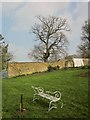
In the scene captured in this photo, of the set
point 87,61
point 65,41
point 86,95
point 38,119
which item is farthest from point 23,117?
point 65,41

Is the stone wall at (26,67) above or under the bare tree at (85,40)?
under

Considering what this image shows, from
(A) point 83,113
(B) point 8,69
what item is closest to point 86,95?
(A) point 83,113

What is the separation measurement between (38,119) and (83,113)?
62.0 inches

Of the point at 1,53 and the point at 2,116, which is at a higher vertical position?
the point at 1,53

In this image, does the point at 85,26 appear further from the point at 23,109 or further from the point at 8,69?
the point at 23,109

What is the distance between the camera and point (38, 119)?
23.0ft

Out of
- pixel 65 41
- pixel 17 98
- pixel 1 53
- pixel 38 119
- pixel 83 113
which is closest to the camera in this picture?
pixel 38 119

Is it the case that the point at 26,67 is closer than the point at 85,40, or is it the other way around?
the point at 26,67

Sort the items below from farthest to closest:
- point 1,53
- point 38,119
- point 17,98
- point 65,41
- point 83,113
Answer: point 65,41 → point 1,53 → point 17,98 → point 83,113 → point 38,119

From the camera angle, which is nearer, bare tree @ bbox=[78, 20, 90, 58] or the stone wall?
the stone wall

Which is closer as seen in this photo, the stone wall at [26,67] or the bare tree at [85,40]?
the stone wall at [26,67]

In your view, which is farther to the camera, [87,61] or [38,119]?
[87,61]

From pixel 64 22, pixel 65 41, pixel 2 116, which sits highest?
pixel 64 22

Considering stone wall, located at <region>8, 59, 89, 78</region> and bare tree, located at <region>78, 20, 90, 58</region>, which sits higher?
bare tree, located at <region>78, 20, 90, 58</region>
